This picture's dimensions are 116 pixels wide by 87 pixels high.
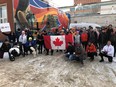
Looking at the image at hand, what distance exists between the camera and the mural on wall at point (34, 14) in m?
21.2

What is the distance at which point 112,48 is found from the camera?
14.4 meters

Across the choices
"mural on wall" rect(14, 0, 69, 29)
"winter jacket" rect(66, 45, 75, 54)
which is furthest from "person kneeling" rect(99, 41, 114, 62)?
"mural on wall" rect(14, 0, 69, 29)

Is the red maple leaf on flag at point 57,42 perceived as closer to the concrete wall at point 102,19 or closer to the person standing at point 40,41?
the person standing at point 40,41

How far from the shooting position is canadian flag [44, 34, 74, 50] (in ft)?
52.3

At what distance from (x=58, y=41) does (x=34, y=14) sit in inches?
288

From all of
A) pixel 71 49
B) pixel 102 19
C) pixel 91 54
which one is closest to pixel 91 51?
pixel 91 54

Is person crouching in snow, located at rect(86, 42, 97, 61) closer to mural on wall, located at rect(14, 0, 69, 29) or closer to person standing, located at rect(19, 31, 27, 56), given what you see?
person standing, located at rect(19, 31, 27, 56)

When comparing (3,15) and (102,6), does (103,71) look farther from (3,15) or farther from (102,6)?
(102,6)

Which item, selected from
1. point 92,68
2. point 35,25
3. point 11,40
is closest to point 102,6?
point 35,25

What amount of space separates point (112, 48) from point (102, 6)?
3583cm

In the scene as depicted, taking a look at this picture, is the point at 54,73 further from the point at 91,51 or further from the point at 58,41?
the point at 58,41

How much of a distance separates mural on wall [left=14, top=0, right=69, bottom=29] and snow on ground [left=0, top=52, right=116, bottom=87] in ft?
22.0

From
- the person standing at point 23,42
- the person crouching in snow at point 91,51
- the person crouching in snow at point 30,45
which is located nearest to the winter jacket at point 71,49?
the person crouching in snow at point 91,51

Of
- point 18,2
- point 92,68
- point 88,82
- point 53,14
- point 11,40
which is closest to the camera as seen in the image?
point 88,82
